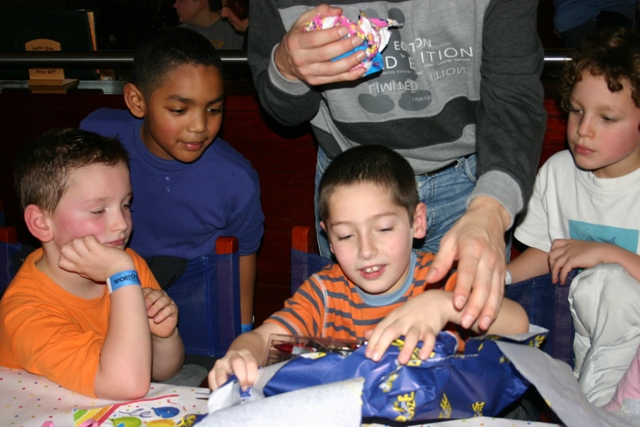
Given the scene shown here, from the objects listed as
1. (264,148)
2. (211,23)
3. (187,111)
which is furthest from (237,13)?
(187,111)

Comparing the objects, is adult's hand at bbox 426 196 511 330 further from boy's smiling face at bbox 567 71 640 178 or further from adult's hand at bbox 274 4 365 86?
boy's smiling face at bbox 567 71 640 178

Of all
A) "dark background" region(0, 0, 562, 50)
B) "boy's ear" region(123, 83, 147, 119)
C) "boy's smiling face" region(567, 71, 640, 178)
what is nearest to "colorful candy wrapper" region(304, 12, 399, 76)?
"boy's smiling face" region(567, 71, 640, 178)

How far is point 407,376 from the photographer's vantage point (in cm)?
103

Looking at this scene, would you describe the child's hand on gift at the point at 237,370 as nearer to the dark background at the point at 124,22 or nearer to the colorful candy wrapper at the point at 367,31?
the colorful candy wrapper at the point at 367,31

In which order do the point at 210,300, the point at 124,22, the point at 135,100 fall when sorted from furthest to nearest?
the point at 124,22 → the point at 135,100 → the point at 210,300

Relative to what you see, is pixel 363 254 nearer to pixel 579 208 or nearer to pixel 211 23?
pixel 579 208

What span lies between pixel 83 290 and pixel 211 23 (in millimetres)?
3425

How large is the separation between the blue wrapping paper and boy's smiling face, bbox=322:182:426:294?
0.48m

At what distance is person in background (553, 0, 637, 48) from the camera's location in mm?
3500

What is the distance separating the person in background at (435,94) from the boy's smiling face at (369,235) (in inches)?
6.3

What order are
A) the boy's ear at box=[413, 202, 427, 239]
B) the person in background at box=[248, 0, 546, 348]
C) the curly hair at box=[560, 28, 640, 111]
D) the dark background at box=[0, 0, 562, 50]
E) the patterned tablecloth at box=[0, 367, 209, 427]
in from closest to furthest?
the patterned tablecloth at box=[0, 367, 209, 427], the person in background at box=[248, 0, 546, 348], the boy's ear at box=[413, 202, 427, 239], the curly hair at box=[560, 28, 640, 111], the dark background at box=[0, 0, 562, 50]

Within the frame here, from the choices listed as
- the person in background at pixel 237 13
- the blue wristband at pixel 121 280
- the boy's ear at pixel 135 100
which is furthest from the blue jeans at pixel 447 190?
the person in background at pixel 237 13

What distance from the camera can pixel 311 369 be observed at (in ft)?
3.42

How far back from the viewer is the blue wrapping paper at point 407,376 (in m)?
1.04
